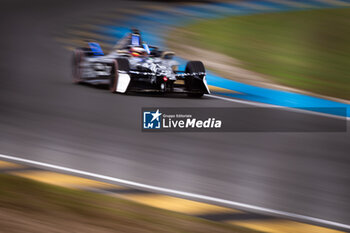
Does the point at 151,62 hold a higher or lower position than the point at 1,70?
higher

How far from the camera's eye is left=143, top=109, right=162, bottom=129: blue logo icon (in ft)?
21.2

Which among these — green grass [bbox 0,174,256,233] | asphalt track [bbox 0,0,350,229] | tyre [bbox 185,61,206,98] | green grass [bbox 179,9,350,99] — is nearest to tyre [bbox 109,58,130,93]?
asphalt track [bbox 0,0,350,229]

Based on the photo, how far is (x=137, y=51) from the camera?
8.34 m

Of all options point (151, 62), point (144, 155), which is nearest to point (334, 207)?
point (144, 155)

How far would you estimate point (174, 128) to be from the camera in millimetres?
6438

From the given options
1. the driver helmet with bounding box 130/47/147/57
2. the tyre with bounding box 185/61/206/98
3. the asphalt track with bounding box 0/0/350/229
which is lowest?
the asphalt track with bounding box 0/0/350/229

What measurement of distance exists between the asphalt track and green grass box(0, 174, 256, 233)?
2.39 feet

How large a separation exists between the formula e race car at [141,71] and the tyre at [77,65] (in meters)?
0.23

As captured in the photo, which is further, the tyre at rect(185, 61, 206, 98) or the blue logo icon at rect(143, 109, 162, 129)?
the tyre at rect(185, 61, 206, 98)

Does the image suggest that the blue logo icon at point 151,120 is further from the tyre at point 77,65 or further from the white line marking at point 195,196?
the tyre at point 77,65

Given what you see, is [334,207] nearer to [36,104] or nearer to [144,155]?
[144,155]

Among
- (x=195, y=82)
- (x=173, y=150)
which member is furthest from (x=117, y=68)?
(x=173, y=150)

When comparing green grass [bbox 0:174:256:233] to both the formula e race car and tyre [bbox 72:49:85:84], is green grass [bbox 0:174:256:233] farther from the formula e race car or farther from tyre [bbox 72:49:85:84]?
tyre [bbox 72:49:85:84]

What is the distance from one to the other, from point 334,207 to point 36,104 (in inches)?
177
